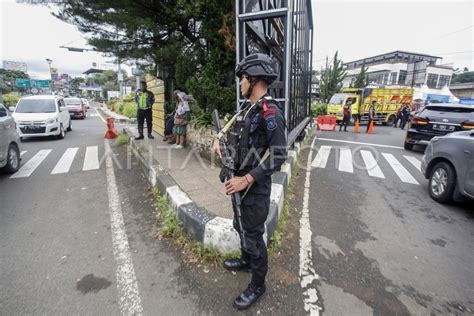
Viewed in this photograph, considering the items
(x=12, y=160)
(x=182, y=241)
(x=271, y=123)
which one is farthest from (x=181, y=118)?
(x=271, y=123)

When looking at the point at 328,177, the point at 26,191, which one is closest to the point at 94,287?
the point at 26,191

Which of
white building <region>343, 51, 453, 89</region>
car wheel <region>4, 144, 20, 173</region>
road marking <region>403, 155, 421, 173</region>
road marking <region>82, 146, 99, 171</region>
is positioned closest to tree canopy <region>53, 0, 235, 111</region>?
road marking <region>82, 146, 99, 171</region>

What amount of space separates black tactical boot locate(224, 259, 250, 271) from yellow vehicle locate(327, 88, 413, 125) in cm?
1705

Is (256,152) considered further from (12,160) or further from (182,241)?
(12,160)

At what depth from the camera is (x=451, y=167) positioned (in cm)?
424

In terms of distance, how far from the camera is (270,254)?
107 inches

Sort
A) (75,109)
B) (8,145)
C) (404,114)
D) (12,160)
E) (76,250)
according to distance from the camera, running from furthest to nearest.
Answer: (75,109), (404,114), (12,160), (8,145), (76,250)

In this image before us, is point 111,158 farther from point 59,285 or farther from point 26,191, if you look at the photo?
point 59,285

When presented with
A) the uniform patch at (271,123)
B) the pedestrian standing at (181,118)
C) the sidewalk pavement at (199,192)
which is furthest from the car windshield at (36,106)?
the uniform patch at (271,123)

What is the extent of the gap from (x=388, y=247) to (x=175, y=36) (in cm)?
779

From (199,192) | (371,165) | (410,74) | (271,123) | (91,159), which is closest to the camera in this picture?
(271,123)

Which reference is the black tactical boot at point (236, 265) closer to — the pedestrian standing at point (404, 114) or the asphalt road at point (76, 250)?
the asphalt road at point (76, 250)

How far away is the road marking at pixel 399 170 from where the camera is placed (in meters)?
5.85

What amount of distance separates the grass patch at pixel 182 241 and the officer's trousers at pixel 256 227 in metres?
0.58
